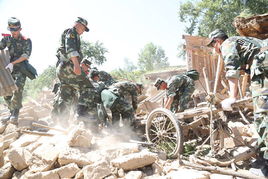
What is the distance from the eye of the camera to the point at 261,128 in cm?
222

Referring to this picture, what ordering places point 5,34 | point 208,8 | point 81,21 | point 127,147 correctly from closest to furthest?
point 127,147, point 81,21, point 5,34, point 208,8

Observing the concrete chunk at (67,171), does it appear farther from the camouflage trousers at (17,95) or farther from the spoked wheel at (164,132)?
the camouflage trousers at (17,95)

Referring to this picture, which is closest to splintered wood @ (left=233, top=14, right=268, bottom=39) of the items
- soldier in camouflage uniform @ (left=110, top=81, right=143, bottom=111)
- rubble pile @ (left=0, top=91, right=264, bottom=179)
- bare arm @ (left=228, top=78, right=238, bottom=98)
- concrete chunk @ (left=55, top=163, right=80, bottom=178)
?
bare arm @ (left=228, top=78, right=238, bottom=98)

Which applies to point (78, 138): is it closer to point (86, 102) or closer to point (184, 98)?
point (86, 102)

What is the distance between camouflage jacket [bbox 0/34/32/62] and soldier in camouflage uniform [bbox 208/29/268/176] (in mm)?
3822

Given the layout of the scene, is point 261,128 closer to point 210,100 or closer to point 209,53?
point 210,100

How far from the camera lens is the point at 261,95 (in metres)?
2.21

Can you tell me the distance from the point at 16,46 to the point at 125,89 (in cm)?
240

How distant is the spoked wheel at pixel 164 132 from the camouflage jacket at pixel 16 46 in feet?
9.58

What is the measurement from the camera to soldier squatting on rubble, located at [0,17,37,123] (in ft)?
14.6

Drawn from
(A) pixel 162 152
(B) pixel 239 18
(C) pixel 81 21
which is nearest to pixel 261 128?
(A) pixel 162 152

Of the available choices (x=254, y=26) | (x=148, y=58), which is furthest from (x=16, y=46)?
(x=148, y=58)

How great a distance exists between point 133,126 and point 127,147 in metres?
1.02

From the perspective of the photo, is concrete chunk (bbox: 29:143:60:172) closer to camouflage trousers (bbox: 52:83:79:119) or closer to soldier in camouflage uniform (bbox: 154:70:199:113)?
→ camouflage trousers (bbox: 52:83:79:119)
